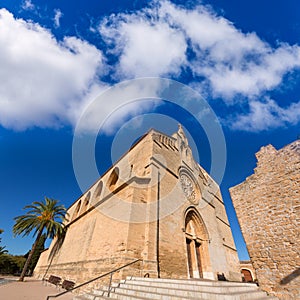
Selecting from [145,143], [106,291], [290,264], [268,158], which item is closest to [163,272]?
[106,291]

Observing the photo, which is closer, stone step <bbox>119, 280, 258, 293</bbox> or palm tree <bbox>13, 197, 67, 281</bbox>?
stone step <bbox>119, 280, 258, 293</bbox>

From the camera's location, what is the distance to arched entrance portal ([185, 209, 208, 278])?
375 inches

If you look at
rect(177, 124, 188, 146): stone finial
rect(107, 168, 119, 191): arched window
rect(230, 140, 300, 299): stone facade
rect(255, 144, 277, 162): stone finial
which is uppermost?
rect(177, 124, 188, 146): stone finial

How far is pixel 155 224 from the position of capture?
7.69m

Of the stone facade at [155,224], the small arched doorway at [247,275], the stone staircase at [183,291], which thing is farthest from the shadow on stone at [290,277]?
the small arched doorway at [247,275]

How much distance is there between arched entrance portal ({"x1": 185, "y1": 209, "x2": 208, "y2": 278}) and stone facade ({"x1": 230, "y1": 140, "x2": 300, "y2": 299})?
18.4ft

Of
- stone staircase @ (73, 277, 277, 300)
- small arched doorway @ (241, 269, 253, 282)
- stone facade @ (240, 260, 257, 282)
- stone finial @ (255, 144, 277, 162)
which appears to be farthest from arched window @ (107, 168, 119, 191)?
small arched doorway @ (241, 269, 253, 282)

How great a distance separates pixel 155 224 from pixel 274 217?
464 centimetres

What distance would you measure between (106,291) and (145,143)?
7.67 metres

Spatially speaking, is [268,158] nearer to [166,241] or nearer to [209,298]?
[209,298]

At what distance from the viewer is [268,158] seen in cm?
542

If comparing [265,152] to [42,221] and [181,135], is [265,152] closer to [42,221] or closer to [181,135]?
[181,135]

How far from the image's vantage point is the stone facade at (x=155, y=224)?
695 centimetres

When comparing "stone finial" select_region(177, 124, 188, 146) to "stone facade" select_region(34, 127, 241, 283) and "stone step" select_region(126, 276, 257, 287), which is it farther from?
"stone step" select_region(126, 276, 257, 287)
